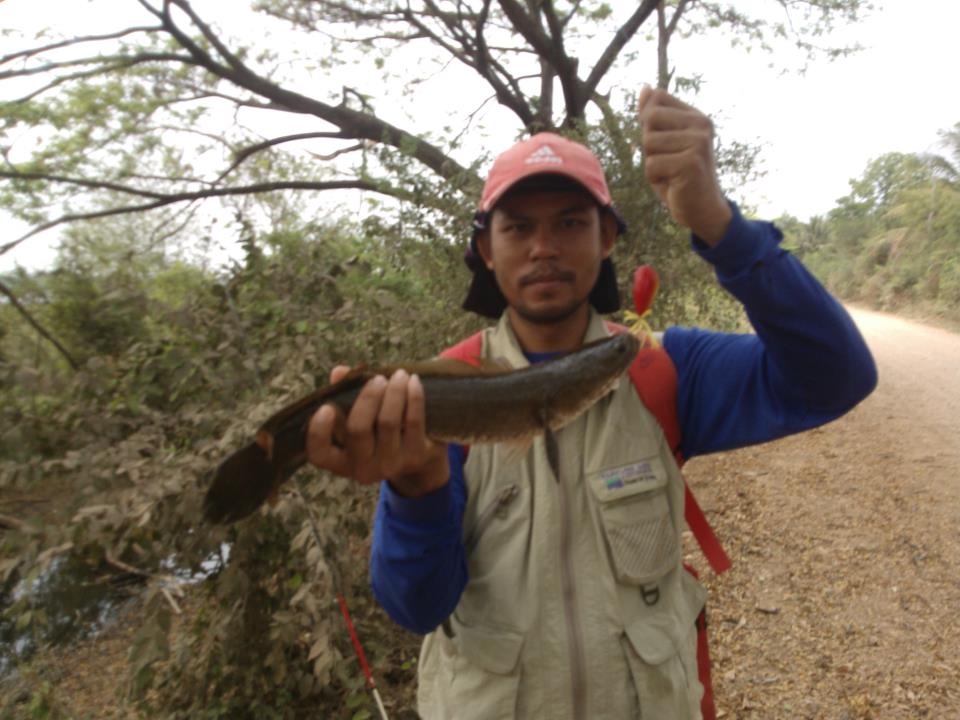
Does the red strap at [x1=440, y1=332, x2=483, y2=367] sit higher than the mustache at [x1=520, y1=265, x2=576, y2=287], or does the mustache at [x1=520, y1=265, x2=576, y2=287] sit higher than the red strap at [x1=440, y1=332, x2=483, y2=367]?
the mustache at [x1=520, y1=265, x2=576, y2=287]

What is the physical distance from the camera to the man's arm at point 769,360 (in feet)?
4.62

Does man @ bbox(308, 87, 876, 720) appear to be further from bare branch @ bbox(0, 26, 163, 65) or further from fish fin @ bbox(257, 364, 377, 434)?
bare branch @ bbox(0, 26, 163, 65)

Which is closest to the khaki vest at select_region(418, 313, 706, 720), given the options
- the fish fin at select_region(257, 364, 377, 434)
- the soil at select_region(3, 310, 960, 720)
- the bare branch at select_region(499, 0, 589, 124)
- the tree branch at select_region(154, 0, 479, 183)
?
the fish fin at select_region(257, 364, 377, 434)

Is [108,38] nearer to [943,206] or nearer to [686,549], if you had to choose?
[686,549]

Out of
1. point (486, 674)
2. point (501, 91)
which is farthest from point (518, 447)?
point (501, 91)

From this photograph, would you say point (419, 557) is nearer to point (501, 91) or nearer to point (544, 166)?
point (544, 166)

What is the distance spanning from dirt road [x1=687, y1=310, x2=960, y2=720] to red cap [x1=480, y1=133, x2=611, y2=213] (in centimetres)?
Answer: 360

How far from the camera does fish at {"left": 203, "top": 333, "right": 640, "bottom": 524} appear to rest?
1.45 meters

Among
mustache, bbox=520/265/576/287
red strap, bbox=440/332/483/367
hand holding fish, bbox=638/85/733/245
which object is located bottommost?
red strap, bbox=440/332/483/367

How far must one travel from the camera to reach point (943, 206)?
20156 mm

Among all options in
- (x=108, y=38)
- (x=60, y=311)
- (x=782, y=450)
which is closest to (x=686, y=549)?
(x=782, y=450)

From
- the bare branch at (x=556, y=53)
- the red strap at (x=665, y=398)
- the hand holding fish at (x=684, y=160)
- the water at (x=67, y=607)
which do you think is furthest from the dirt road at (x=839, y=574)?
the bare branch at (x=556, y=53)

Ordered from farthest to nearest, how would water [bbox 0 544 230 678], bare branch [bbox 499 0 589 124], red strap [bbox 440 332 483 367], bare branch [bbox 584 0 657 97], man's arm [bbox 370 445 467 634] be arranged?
1. bare branch [bbox 584 0 657 97]
2. bare branch [bbox 499 0 589 124]
3. water [bbox 0 544 230 678]
4. red strap [bbox 440 332 483 367]
5. man's arm [bbox 370 445 467 634]

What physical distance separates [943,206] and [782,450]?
60.3 ft
